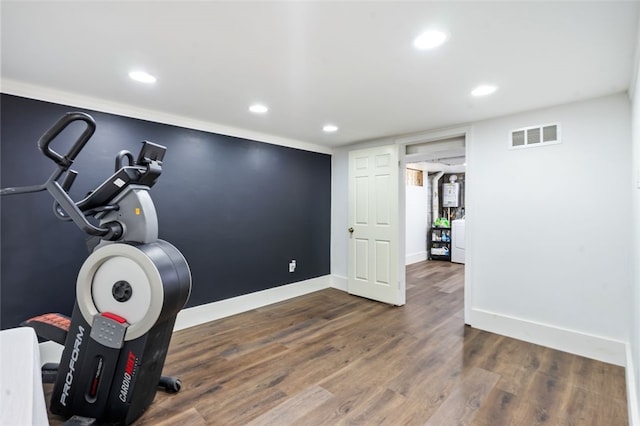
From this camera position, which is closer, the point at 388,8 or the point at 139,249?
the point at 388,8

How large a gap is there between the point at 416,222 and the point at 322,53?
5898mm

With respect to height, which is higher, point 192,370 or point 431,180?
point 431,180

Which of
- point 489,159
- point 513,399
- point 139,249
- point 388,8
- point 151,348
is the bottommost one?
point 513,399

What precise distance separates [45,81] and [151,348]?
2130 mm

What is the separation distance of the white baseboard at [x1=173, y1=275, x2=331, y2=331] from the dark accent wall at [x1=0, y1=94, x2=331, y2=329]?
0.09 meters

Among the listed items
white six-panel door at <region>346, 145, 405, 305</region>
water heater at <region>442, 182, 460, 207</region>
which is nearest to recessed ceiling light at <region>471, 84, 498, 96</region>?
white six-panel door at <region>346, 145, 405, 305</region>

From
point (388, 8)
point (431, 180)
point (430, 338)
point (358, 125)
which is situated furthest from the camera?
point (431, 180)

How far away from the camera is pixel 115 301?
183 cm

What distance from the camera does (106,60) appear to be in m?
1.97

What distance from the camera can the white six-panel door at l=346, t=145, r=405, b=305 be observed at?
403 centimetres

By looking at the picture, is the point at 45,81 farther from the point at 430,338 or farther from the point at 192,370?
the point at 430,338

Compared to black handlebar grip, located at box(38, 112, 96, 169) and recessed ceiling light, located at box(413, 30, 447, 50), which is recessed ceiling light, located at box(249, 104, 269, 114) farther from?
recessed ceiling light, located at box(413, 30, 447, 50)

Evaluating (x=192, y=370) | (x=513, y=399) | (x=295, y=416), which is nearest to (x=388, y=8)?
(x=295, y=416)

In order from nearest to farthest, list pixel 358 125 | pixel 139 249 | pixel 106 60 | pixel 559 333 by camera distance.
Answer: pixel 139 249 → pixel 106 60 → pixel 559 333 → pixel 358 125
